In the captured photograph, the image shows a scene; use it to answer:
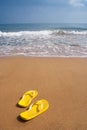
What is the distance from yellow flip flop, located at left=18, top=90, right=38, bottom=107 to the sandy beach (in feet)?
0.25

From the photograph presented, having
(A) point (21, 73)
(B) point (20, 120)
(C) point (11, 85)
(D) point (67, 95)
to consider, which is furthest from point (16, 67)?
(B) point (20, 120)

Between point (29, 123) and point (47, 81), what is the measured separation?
1469 mm

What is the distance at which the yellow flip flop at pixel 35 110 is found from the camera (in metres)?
2.33

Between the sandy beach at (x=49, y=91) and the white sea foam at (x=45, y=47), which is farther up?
the white sea foam at (x=45, y=47)

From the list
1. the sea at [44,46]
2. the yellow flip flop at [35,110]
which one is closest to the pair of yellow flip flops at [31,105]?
the yellow flip flop at [35,110]

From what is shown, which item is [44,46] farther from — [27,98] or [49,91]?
[27,98]

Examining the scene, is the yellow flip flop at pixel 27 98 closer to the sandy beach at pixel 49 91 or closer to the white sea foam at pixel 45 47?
the sandy beach at pixel 49 91

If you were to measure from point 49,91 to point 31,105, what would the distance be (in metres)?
0.59

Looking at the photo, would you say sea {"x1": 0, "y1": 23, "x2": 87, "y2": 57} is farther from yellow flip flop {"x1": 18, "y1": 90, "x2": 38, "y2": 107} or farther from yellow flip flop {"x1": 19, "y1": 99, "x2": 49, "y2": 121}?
yellow flip flop {"x1": 19, "y1": 99, "x2": 49, "y2": 121}

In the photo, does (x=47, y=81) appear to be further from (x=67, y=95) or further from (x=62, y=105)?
(x=62, y=105)

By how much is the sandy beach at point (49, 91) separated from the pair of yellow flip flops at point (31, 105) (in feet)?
0.22

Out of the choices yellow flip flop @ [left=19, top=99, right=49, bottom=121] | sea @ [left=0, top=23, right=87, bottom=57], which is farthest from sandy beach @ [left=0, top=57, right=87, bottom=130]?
sea @ [left=0, top=23, right=87, bottom=57]

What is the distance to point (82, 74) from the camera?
4.02 m

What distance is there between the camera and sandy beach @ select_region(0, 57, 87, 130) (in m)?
2.23
